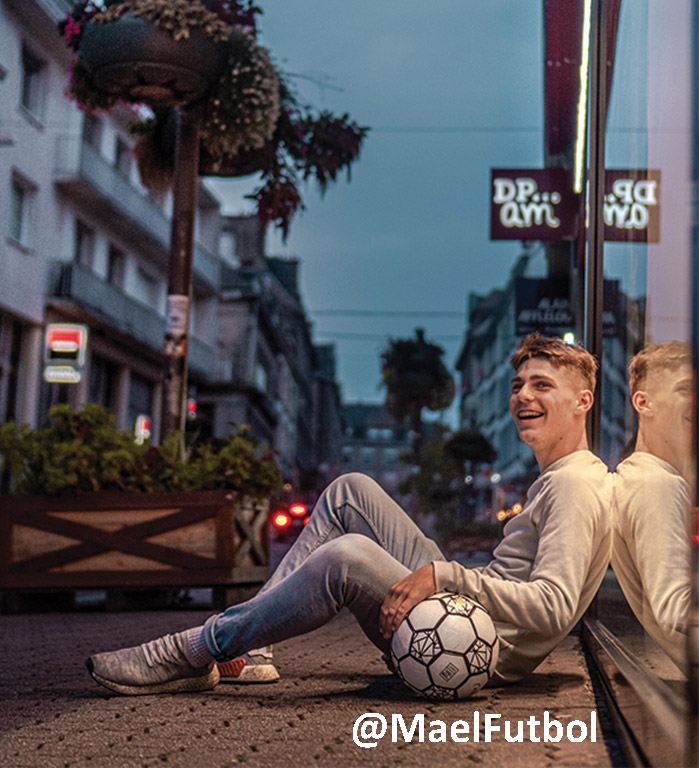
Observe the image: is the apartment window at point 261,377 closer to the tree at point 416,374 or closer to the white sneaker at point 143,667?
the tree at point 416,374

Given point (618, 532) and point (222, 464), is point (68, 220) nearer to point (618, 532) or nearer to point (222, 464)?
point (222, 464)

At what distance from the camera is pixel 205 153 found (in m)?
10.7

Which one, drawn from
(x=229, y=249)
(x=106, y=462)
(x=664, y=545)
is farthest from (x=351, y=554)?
(x=229, y=249)

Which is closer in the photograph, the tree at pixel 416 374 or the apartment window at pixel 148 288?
the apartment window at pixel 148 288

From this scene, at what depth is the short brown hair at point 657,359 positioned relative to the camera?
2141mm

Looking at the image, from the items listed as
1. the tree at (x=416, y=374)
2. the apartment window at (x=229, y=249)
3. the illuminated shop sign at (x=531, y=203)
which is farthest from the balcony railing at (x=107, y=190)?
the apartment window at (x=229, y=249)

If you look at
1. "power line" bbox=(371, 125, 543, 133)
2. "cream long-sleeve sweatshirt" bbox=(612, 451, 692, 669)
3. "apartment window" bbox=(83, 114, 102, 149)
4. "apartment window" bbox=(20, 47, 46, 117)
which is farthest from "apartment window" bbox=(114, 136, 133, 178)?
"cream long-sleeve sweatshirt" bbox=(612, 451, 692, 669)

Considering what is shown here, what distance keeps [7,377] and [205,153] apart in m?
13.2

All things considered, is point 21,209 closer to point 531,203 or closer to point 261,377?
point 531,203

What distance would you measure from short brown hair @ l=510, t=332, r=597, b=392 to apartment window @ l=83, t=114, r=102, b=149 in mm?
→ 24013

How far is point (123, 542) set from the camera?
897 cm

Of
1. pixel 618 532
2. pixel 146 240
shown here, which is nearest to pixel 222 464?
pixel 618 532

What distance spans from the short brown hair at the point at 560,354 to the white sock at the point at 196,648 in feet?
4.59

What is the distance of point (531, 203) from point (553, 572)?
10416mm
